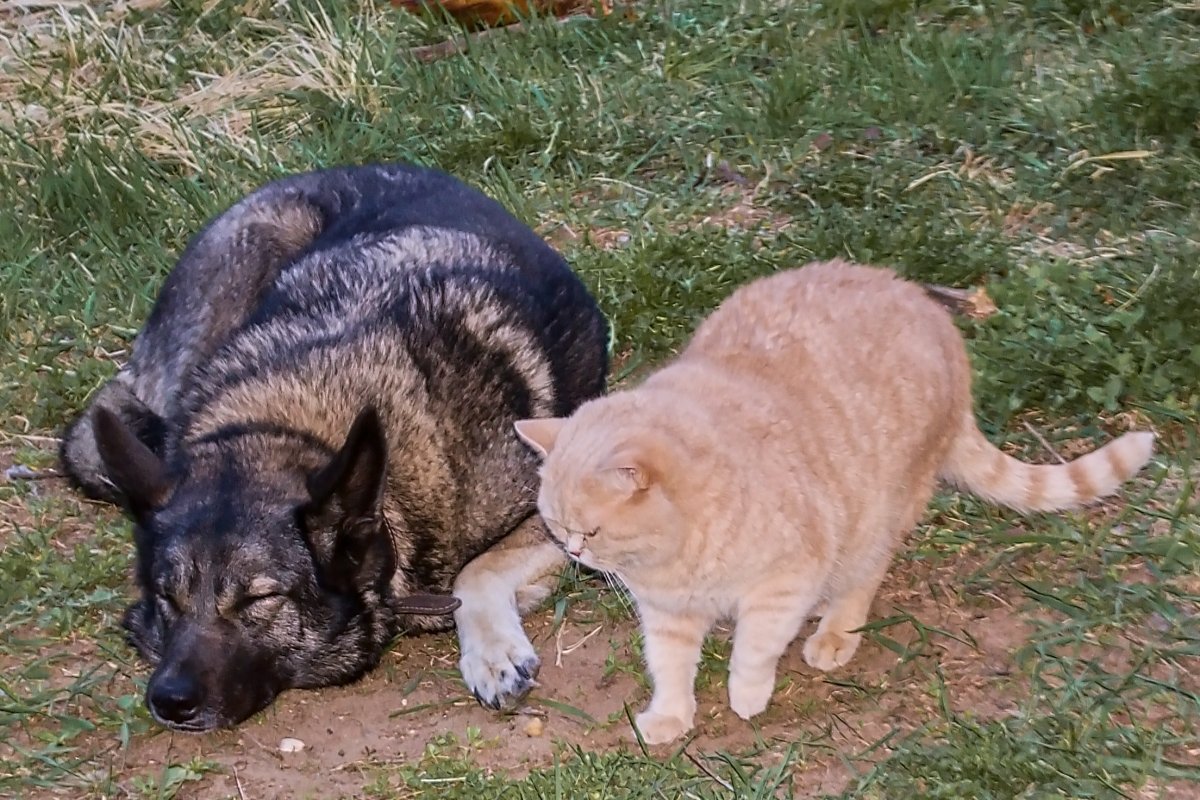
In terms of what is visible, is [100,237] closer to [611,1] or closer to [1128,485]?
[611,1]

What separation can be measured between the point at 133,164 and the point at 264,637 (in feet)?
12.4

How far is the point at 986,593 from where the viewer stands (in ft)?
10.9

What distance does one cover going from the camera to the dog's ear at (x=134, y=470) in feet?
10.3

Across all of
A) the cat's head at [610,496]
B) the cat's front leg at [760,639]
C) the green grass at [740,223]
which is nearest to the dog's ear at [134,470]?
the green grass at [740,223]

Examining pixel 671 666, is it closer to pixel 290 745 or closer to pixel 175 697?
pixel 290 745

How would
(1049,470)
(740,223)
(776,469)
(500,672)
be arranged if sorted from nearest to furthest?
(776,469), (500,672), (1049,470), (740,223)

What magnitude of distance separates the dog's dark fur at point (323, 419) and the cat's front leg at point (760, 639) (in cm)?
100

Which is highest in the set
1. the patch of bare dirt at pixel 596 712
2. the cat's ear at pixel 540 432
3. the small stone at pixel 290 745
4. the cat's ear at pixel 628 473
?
the cat's ear at pixel 628 473

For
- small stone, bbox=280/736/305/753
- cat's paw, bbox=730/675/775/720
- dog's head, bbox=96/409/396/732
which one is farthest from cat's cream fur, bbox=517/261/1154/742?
small stone, bbox=280/736/305/753

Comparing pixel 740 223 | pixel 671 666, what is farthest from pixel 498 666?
pixel 740 223

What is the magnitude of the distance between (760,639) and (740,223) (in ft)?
8.96

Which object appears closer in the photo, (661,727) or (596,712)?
(661,727)

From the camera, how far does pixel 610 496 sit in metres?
2.70

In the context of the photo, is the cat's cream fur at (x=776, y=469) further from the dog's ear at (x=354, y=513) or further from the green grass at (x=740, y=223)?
the dog's ear at (x=354, y=513)
